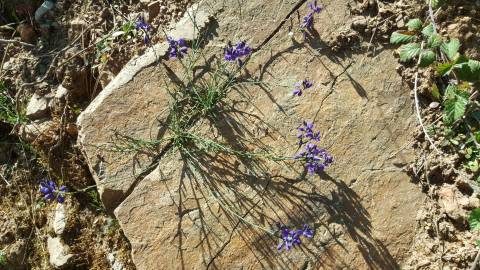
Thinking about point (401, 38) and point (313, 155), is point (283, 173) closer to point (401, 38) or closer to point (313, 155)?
point (313, 155)

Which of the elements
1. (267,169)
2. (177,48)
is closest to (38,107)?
(177,48)

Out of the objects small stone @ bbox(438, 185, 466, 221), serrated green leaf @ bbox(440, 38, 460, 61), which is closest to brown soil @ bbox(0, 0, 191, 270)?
serrated green leaf @ bbox(440, 38, 460, 61)

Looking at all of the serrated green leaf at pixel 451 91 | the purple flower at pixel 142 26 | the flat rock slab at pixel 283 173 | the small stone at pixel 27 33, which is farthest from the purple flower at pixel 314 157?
the small stone at pixel 27 33

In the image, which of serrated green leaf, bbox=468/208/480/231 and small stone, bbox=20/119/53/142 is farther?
small stone, bbox=20/119/53/142

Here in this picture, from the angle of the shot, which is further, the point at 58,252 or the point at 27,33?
the point at 27,33

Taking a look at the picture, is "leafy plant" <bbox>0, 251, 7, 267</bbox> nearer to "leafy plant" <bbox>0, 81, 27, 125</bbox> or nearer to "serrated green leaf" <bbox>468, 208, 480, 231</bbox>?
"leafy plant" <bbox>0, 81, 27, 125</bbox>

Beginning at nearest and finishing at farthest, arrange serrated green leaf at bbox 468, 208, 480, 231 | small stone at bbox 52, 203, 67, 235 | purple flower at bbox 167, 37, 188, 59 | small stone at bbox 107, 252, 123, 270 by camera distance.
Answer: serrated green leaf at bbox 468, 208, 480, 231 → purple flower at bbox 167, 37, 188, 59 → small stone at bbox 107, 252, 123, 270 → small stone at bbox 52, 203, 67, 235
